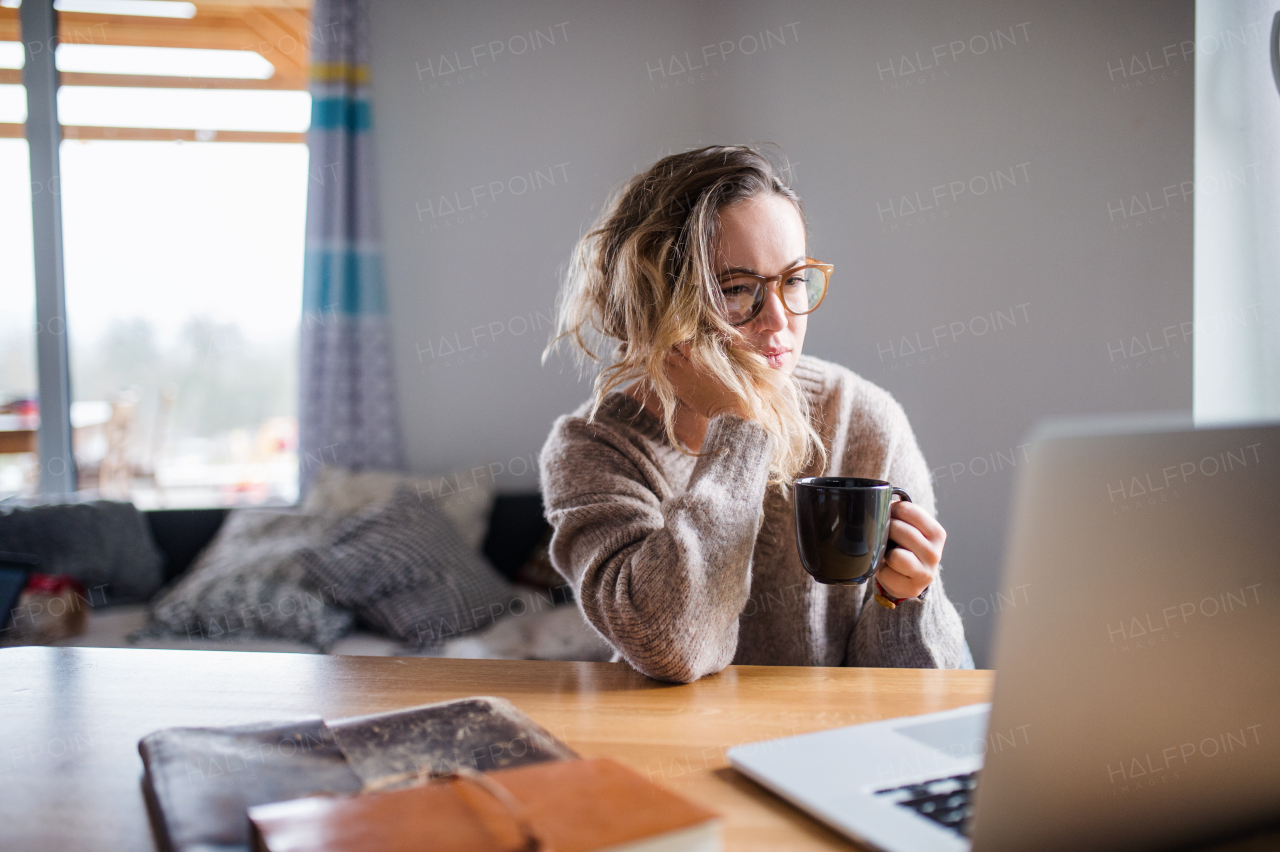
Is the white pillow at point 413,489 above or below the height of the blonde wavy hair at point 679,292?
below

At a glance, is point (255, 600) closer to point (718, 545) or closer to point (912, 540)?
point (718, 545)

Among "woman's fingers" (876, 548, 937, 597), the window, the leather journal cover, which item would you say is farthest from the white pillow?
the leather journal cover

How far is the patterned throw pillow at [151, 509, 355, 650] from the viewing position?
2193mm

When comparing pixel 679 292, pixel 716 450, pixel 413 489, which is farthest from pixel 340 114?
pixel 716 450

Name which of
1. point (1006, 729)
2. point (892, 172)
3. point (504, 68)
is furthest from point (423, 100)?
point (1006, 729)

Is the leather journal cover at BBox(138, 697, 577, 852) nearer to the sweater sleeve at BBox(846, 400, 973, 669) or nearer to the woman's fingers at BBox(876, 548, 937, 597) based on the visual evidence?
the woman's fingers at BBox(876, 548, 937, 597)

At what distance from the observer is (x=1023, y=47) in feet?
6.88

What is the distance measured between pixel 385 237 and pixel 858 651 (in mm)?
2369

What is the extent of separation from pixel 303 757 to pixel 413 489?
2.06 m

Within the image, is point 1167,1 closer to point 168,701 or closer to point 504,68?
point 504,68

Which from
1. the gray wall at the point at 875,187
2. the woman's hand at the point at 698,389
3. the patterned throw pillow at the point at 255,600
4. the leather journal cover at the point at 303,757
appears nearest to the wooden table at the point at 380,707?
the leather journal cover at the point at 303,757

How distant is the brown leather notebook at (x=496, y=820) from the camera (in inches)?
17.3

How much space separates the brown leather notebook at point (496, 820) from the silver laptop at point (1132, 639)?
0.52 ft

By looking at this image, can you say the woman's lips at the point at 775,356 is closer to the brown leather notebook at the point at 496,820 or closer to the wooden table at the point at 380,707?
the wooden table at the point at 380,707
